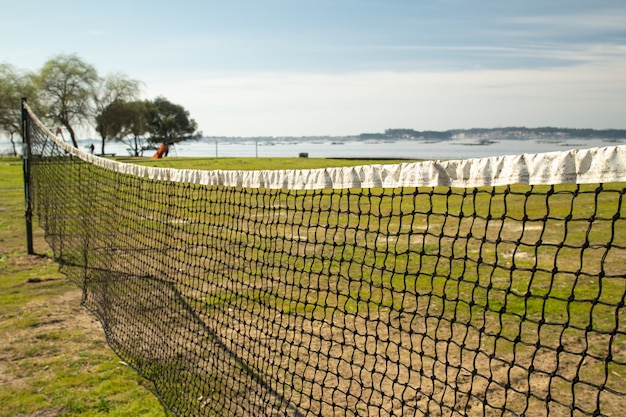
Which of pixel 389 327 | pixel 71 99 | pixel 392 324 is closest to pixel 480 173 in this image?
pixel 389 327

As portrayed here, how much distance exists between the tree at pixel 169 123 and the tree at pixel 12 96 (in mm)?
23132

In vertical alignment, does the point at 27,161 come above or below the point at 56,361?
above

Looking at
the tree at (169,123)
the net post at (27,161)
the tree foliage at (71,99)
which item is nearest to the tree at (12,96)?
the tree foliage at (71,99)

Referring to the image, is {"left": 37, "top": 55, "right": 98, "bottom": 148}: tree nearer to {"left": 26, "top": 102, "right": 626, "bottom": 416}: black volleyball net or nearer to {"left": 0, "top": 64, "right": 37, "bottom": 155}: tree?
{"left": 0, "top": 64, "right": 37, "bottom": 155}: tree

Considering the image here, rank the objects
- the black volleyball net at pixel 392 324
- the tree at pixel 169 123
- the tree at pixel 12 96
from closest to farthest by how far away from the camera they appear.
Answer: the black volleyball net at pixel 392 324 → the tree at pixel 12 96 → the tree at pixel 169 123

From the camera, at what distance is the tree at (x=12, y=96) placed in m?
56.9

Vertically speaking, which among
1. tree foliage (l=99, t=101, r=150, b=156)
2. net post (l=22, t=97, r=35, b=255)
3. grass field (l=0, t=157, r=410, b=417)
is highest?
tree foliage (l=99, t=101, r=150, b=156)

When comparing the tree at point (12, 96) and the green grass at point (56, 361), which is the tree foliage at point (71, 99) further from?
the green grass at point (56, 361)

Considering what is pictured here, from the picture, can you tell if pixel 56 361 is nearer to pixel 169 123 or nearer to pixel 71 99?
pixel 71 99

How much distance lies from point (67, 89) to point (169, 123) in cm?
2425

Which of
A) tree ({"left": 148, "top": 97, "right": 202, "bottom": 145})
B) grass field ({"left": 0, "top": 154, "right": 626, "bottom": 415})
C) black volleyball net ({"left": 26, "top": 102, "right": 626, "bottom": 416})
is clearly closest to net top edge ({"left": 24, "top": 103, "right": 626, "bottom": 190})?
→ black volleyball net ({"left": 26, "top": 102, "right": 626, "bottom": 416})

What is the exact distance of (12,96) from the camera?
56969mm

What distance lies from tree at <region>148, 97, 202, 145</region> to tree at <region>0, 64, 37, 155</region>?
23.1 metres

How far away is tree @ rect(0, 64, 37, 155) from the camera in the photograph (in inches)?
2239
